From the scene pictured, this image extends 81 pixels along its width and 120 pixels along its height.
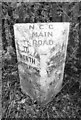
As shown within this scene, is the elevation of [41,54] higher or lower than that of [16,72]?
higher

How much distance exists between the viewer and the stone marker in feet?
4.63

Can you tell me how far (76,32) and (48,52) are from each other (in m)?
0.61

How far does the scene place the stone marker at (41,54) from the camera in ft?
4.63

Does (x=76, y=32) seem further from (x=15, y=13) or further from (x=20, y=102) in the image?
(x=20, y=102)

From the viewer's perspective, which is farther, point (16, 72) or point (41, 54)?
point (16, 72)

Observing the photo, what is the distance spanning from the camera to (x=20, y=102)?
6.47 ft

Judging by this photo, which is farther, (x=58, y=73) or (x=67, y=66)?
(x=67, y=66)

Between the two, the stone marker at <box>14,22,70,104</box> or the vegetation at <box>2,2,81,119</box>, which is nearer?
the stone marker at <box>14,22,70,104</box>

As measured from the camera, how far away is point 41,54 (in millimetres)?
1438

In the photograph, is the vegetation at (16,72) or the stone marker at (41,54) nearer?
the stone marker at (41,54)

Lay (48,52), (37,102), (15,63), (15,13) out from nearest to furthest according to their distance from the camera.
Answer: (48,52) < (15,13) < (37,102) < (15,63)

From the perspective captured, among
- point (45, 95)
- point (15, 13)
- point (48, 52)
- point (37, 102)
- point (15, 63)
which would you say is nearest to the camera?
point (48, 52)

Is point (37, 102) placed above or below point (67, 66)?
below

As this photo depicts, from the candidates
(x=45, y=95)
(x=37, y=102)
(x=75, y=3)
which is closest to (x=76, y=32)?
(x=75, y=3)
